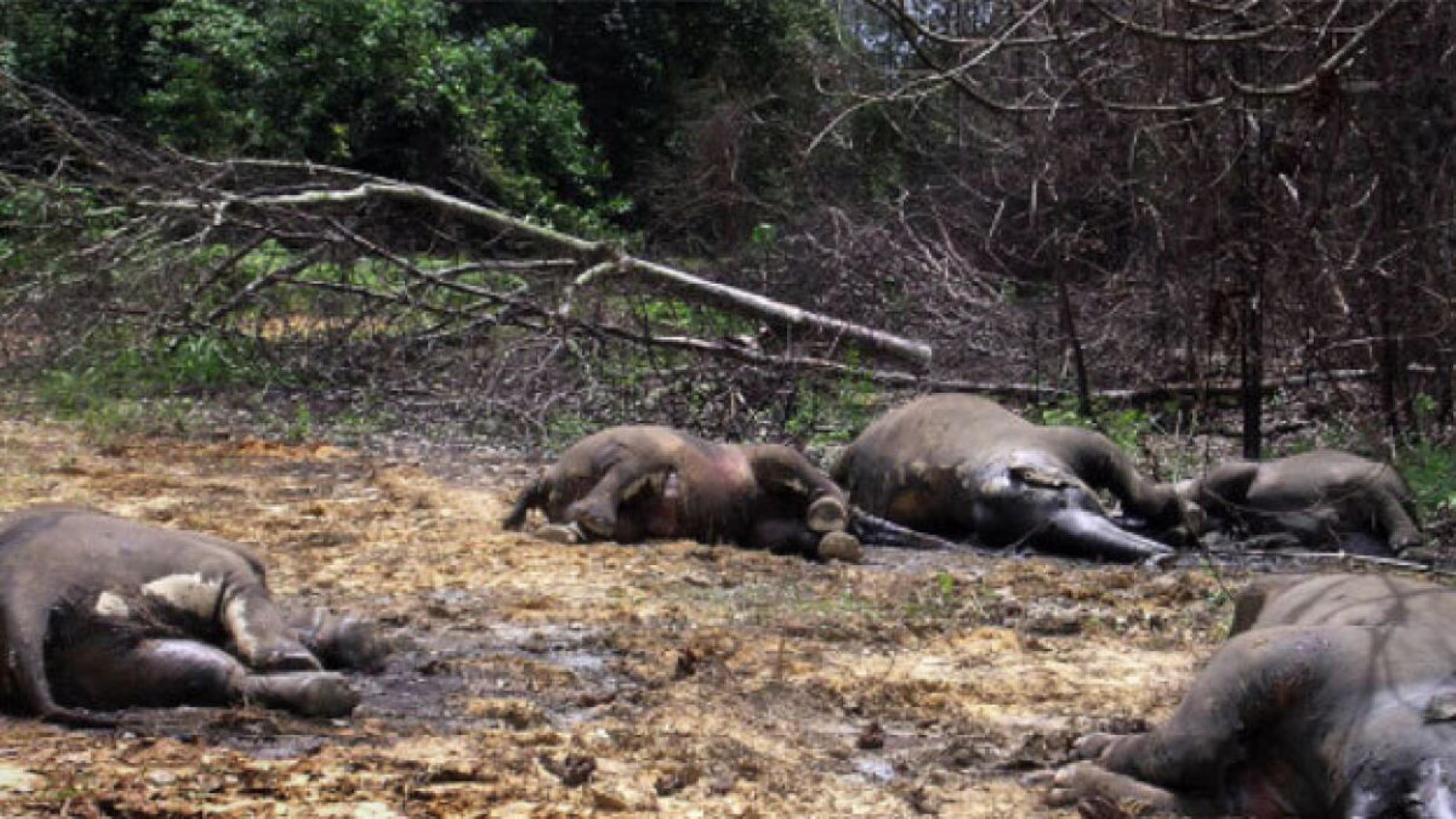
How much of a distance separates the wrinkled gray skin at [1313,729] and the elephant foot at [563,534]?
4.26 meters

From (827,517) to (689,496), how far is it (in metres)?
0.69

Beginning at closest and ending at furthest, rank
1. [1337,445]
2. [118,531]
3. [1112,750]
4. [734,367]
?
[1112,750], [118,531], [1337,445], [734,367]

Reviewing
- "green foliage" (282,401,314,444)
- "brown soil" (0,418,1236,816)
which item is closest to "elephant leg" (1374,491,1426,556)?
"brown soil" (0,418,1236,816)

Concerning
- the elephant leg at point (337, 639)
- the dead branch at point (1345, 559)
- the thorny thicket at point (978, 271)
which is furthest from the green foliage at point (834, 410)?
the elephant leg at point (337, 639)

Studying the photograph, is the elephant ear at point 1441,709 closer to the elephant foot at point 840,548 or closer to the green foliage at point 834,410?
the elephant foot at point 840,548

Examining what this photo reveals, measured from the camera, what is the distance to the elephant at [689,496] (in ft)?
29.2

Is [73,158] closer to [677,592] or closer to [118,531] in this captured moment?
[677,592]

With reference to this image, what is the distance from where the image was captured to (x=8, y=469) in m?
9.89

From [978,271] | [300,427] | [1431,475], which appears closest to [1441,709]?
[1431,475]

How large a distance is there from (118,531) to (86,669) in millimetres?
474

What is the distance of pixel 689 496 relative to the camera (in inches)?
357

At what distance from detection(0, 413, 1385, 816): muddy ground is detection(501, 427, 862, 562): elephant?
0.91 ft

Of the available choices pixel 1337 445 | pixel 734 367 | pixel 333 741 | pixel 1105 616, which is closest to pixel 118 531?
pixel 333 741

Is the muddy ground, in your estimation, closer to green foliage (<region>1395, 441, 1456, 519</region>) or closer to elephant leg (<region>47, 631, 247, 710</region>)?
elephant leg (<region>47, 631, 247, 710</region>)
